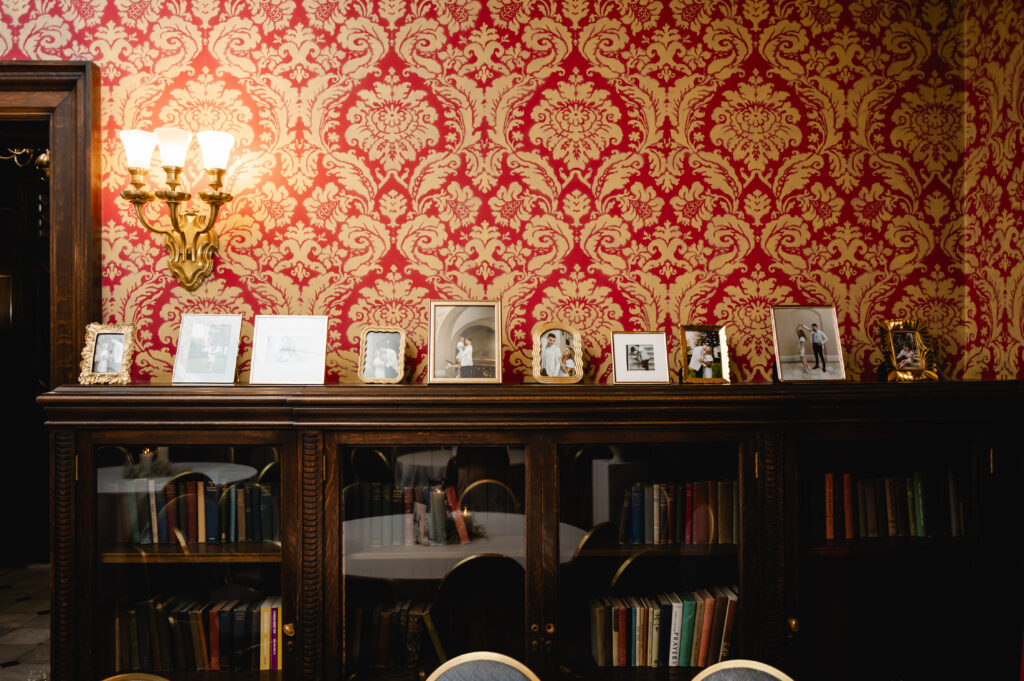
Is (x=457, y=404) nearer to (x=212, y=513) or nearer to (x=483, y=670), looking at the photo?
(x=483, y=670)

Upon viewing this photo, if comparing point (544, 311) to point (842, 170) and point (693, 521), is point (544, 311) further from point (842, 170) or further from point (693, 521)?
point (842, 170)

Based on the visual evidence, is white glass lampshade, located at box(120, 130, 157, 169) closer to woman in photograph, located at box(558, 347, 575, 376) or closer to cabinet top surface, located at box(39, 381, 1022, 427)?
cabinet top surface, located at box(39, 381, 1022, 427)

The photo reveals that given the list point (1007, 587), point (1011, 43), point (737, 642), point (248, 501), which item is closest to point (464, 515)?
point (248, 501)

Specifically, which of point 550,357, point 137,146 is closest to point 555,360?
point 550,357

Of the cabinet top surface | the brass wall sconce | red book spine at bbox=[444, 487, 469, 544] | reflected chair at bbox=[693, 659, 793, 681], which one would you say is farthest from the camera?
the brass wall sconce

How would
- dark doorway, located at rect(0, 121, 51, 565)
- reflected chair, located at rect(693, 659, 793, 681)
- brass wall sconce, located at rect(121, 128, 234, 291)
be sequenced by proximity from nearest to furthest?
reflected chair, located at rect(693, 659, 793, 681) < brass wall sconce, located at rect(121, 128, 234, 291) < dark doorway, located at rect(0, 121, 51, 565)

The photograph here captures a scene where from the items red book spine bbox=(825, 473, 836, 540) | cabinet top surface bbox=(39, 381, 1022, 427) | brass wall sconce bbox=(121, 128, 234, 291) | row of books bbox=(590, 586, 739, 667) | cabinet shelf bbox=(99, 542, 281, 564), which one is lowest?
row of books bbox=(590, 586, 739, 667)

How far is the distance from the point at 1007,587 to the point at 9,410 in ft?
17.9

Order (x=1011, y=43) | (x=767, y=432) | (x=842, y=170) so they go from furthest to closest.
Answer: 1. (x=842, y=170)
2. (x=1011, y=43)
3. (x=767, y=432)

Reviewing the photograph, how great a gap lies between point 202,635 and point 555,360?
4.45 ft

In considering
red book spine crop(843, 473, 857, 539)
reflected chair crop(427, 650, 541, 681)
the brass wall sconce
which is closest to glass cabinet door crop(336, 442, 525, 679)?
reflected chair crop(427, 650, 541, 681)

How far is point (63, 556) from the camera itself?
1711 mm

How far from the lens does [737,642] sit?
1791mm

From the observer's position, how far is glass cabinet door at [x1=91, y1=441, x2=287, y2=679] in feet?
5.80
